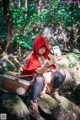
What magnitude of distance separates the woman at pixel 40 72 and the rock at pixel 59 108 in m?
0.13

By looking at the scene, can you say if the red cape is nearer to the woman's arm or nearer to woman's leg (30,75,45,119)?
the woman's arm

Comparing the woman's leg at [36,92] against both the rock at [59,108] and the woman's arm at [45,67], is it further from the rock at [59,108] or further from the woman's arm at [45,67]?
A: the rock at [59,108]

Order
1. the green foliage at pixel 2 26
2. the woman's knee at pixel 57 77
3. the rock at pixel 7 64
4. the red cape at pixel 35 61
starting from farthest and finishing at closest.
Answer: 1. the green foliage at pixel 2 26
2. the rock at pixel 7 64
3. the woman's knee at pixel 57 77
4. the red cape at pixel 35 61

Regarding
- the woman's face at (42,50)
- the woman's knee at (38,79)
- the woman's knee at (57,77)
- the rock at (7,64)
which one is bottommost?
the rock at (7,64)

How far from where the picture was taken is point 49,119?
16.5ft

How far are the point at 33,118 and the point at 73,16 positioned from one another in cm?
538

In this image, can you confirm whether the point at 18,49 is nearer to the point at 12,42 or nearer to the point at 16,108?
the point at 12,42

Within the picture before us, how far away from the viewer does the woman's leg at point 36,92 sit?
181 inches

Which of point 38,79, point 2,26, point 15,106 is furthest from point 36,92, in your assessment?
point 2,26

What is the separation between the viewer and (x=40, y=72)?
4695mm

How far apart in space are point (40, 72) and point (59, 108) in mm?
877

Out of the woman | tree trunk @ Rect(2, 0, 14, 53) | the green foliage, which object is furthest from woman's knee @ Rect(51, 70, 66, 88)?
the green foliage

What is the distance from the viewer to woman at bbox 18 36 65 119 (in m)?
4.64

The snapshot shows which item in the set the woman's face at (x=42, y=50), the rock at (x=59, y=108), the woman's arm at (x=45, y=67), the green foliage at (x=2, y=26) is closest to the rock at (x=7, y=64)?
the green foliage at (x=2, y=26)
